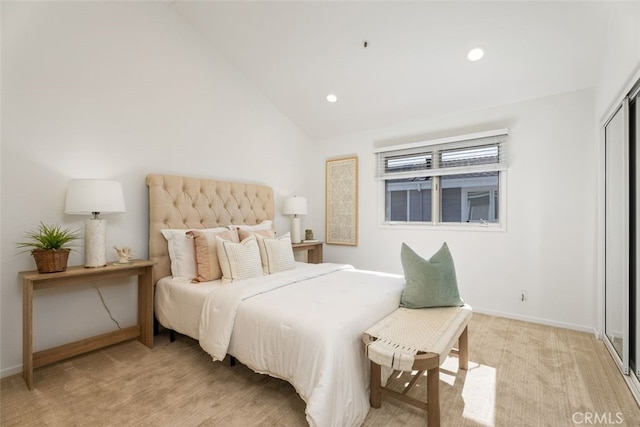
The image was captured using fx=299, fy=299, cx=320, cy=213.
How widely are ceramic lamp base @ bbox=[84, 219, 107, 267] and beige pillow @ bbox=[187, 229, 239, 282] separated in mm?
672

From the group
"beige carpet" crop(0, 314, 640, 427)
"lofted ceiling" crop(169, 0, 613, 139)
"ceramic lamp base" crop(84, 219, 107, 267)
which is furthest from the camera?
"lofted ceiling" crop(169, 0, 613, 139)

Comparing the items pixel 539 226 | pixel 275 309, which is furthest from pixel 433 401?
pixel 539 226

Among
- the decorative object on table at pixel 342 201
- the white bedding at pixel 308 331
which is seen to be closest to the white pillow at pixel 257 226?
the white bedding at pixel 308 331

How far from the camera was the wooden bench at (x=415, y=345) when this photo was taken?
4.83 feet

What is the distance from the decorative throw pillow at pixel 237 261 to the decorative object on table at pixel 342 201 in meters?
2.03

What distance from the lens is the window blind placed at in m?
3.32

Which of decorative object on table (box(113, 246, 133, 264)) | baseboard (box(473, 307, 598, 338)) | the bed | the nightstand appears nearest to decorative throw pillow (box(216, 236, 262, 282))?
the bed

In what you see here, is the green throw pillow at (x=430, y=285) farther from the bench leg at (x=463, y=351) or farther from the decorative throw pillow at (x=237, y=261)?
the decorative throw pillow at (x=237, y=261)

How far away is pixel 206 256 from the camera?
262 centimetres

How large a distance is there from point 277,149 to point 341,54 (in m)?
1.61

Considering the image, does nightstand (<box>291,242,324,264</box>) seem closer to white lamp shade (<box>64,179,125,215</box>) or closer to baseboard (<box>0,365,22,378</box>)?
white lamp shade (<box>64,179,125,215</box>)

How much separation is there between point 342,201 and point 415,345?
3041mm

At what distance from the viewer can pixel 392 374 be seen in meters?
2.12

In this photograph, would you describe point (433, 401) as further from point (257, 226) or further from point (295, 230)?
point (295, 230)
